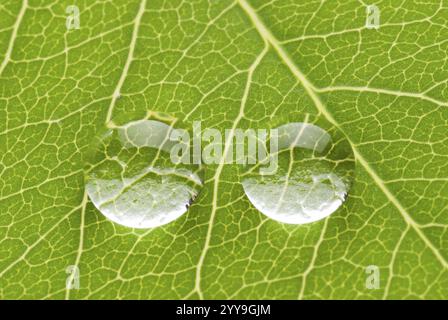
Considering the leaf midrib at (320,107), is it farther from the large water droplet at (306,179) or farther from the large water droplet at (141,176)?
the large water droplet at (141,176)

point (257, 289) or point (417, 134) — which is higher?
point (417, 134)

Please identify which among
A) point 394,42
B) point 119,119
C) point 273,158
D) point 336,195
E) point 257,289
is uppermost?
point 394,42

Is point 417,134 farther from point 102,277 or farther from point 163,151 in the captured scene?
point 102,277

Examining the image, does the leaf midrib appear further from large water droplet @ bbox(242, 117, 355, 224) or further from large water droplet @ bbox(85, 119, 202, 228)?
large water droplet @ bbox(85, 119, 202, 228)

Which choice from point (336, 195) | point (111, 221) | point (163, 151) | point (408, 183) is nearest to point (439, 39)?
point (408, 183)

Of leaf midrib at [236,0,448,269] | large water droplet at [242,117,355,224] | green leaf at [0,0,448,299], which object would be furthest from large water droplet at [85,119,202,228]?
leaf midrib at [236,0,448,269]

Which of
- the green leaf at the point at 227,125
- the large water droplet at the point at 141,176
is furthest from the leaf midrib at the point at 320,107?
the large water droplet at the point at 141,176
